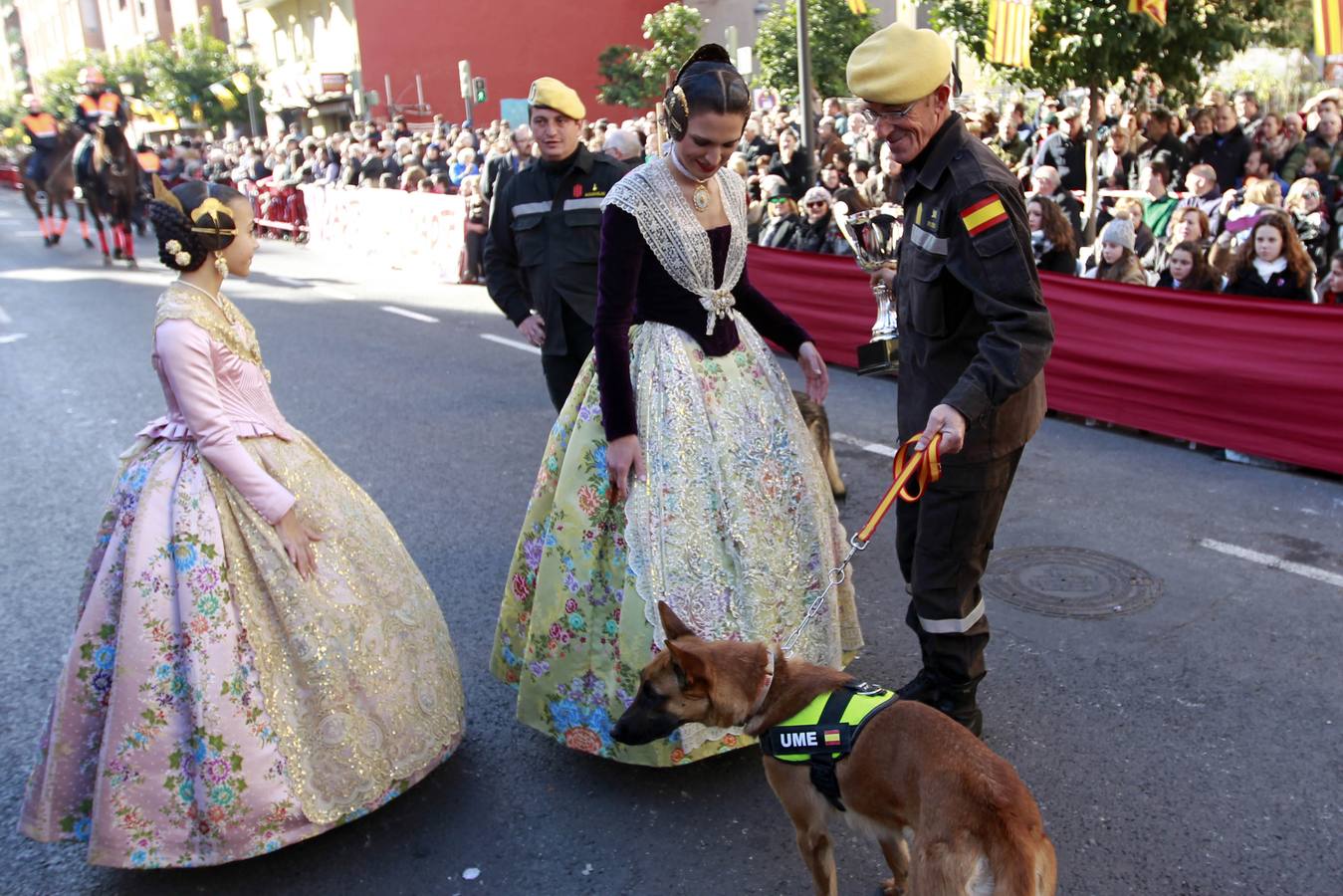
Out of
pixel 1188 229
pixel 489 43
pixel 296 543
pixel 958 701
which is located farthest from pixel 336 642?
pixel 489 43

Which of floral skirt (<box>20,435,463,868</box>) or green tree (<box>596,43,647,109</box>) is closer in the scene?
floral skirt (<box>20,435,463,868</box>)

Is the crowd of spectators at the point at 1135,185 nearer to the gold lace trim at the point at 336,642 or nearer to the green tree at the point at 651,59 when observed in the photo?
the gold lace trim at the point at 336,642

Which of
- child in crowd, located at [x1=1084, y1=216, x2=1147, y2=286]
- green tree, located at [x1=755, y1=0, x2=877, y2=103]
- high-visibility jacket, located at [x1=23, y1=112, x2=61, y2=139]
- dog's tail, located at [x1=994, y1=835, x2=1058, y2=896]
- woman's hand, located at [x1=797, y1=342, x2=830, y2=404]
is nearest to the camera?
dog's tail, located at [x1=994, y1=835, x2=1058, y2=896]

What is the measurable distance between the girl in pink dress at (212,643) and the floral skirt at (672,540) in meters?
0.52

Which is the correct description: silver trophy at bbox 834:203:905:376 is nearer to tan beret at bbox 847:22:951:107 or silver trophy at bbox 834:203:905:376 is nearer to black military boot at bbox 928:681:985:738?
tan beret at bbox 847:22:951:107

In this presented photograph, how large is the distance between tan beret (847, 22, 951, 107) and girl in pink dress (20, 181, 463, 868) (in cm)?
178

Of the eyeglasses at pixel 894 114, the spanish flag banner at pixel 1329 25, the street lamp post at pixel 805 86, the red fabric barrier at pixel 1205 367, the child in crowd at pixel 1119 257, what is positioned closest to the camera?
the eyeglasses at pixel 894 114

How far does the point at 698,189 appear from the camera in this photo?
3.24 meters

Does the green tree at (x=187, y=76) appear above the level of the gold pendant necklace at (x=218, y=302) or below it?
above

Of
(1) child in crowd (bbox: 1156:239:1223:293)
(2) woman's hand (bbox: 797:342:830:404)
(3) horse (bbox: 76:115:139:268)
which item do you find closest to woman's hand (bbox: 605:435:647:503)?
(2) woman's hand (bbox: 797:342:830:404)

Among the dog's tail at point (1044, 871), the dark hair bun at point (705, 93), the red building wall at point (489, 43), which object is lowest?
the dog's tail at point (1044, 871)

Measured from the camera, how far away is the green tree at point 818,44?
882 inches

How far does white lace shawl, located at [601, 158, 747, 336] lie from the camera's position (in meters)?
3.13

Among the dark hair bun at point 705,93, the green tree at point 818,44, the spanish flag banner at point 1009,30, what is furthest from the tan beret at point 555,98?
the green tree at point 818,44
